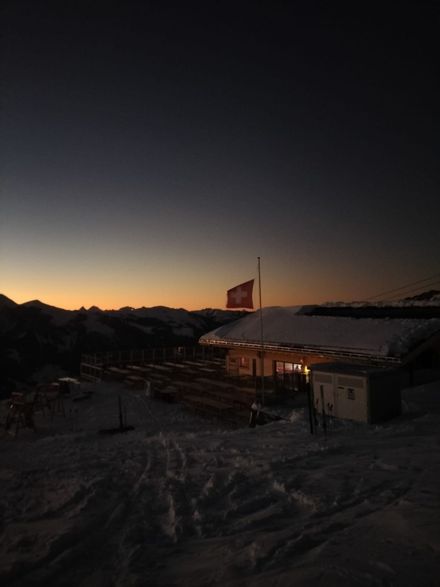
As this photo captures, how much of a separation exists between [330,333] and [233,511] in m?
14.3

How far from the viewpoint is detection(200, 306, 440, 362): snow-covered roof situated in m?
16.0

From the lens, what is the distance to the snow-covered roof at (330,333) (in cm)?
1599

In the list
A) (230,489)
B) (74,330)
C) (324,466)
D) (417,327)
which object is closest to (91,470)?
(230,489)

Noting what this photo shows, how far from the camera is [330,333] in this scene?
19.5m

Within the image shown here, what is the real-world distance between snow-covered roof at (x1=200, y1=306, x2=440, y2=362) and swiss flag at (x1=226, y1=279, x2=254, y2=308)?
3859mm

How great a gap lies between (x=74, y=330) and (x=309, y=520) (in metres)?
51.0

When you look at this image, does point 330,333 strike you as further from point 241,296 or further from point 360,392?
point 360,392

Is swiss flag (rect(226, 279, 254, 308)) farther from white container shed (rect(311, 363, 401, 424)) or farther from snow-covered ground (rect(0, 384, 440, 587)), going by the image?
snow-covered ground (rect(0, 384, 440, 587))

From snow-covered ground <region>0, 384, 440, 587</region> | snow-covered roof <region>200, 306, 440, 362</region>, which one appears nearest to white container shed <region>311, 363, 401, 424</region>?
snow-covered ground <region>0, 384, 440, 587</region>

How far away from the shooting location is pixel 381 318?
63.5ft

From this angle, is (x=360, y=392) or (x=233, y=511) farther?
(x=360, y=392)

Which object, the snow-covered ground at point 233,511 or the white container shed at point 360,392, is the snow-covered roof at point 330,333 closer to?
the white container shed at point 360,392

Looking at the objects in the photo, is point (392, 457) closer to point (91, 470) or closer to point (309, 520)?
point (309, 520)

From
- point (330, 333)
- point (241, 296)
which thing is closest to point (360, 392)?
point (241, 296)
